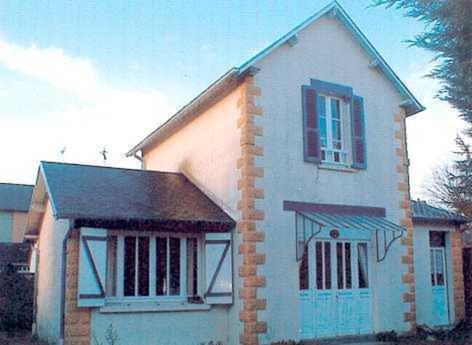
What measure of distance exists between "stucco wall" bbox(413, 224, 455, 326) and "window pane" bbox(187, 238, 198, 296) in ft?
20.2

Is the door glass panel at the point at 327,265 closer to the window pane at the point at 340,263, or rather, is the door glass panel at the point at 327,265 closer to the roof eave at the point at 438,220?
the window pane at the point at 340,263

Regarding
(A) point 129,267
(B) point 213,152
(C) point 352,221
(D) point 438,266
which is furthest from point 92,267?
(D) point 438,266

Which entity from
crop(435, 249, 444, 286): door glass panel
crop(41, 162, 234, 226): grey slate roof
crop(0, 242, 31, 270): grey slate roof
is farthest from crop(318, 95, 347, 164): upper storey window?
crop(0, 242, 31, 270): grey slate roof

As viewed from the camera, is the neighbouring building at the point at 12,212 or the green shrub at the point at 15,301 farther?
the neighbouring building at the point at 12,212

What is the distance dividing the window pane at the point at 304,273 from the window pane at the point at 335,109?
11.1 ft

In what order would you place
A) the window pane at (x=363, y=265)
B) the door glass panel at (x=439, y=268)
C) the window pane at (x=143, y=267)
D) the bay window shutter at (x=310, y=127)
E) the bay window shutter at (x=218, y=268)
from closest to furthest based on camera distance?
the window pane at (x=143, y=267) < the bay window shutter at (x=218, y=268) < the bay window shutter at (x=310, y=127) < the window pane at (x=363, y=265) < the door glass panel at (x=439, y=268)

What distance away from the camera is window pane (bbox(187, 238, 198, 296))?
41.6 ft

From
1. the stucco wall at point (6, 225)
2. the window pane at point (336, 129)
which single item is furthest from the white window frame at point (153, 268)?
A: the stucco wall at point (6, 225)

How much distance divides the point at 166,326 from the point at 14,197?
104 ft

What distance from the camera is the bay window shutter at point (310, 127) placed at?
13.2m

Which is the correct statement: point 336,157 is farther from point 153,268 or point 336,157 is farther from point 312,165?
point 153,268

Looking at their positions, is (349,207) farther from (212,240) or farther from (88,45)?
(88,45)

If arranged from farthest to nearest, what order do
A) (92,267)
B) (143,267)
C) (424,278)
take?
1. (424,278)
2. (143,267)
3. (92,267)

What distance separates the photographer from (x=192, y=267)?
1274cm
